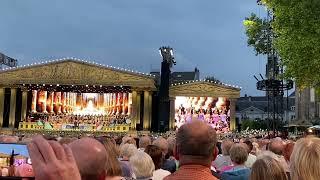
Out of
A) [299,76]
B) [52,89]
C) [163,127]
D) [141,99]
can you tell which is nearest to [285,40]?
[299,76]

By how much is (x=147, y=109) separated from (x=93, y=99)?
527 cm

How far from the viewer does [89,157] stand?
262 centimetres

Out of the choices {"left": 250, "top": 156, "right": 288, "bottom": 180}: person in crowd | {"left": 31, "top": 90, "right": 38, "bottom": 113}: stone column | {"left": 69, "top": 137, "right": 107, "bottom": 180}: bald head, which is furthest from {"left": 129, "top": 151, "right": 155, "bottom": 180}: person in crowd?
{"left": 31, "top": 90, "right": 38, "bottom": 113}: stone column

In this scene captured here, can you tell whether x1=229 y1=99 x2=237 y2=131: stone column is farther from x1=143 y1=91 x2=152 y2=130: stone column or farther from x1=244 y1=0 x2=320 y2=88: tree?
x1=244 y1=0 x2=320 y2=88: tree

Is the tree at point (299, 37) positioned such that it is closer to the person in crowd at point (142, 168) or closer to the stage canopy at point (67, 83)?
the person in crowd at point (142, 168)

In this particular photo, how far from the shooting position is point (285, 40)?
2550 centimetres

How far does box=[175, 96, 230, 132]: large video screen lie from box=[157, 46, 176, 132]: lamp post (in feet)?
5.85

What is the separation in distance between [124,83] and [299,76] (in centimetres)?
2265

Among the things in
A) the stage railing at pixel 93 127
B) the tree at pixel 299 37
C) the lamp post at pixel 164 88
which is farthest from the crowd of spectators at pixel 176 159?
the stage railing at pixel 93 127

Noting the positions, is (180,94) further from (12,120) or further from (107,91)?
(12,120)

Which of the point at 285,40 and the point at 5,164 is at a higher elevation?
the point at 285,40

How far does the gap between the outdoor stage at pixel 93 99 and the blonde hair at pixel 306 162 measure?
133 feet

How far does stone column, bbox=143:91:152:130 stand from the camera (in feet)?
148

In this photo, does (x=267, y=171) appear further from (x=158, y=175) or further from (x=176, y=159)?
(x=158, y=175)
